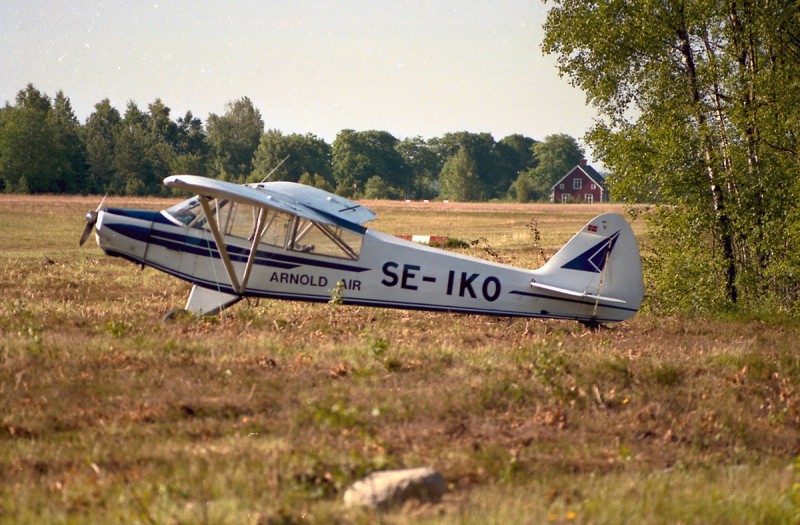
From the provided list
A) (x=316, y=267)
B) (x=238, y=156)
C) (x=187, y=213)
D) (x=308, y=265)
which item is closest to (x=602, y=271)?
(x=316, y=267)

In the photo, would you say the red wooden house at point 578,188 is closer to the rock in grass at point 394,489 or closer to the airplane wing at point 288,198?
the airplane wing at point 288,198

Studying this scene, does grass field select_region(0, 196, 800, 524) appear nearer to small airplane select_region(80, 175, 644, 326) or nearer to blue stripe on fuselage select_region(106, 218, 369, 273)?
small airplane select_region(80, 175, 644, 326)

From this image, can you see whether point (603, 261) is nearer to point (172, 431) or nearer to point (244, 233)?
point (244, 233)

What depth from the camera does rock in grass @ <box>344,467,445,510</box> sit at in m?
5.07

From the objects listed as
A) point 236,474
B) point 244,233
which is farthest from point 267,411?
point 244,233

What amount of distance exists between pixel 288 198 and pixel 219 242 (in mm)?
1325

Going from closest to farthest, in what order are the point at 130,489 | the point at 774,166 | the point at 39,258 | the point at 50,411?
the point at 130,489 < the point at 50,411 < the point at 774,166 < the point at 39,258

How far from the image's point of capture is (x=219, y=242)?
11.6 metres

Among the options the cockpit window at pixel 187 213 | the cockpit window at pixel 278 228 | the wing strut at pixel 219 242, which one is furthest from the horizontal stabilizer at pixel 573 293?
the cockpit window at pixel 187 213

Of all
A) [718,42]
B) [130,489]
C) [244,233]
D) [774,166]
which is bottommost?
[130,489]

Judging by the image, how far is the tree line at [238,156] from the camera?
224ft

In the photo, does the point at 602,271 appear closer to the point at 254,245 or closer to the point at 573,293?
the point at 573,293

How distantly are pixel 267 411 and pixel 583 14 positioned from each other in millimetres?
15996

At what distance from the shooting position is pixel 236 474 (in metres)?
5.54
